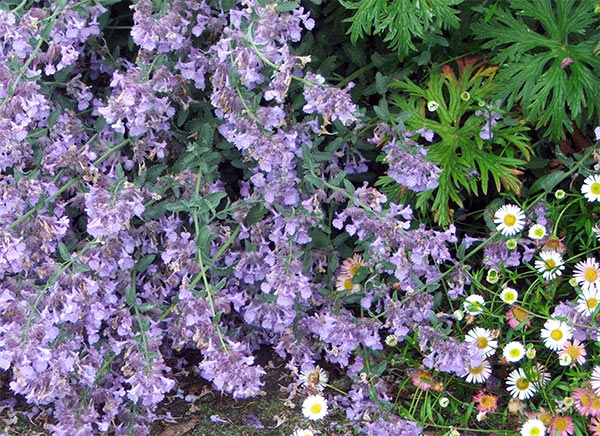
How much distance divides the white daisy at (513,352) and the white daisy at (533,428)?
0.19 meters

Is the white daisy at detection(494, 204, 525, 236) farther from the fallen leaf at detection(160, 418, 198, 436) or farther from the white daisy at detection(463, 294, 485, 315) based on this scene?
the fallen leaf at detection(160, 418, 198, 436)

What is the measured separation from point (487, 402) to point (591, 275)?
1.63 ft

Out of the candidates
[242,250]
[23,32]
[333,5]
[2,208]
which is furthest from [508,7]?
[2,208]

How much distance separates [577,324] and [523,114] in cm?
72

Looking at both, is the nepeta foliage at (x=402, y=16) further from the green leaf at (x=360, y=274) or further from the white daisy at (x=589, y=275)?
the white daisy at (x=589, y=275)

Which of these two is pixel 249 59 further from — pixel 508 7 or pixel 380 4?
pixel 508 7

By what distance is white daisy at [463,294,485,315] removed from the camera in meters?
2.57

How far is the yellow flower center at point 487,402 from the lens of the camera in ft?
8.39

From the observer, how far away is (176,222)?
8.88ft

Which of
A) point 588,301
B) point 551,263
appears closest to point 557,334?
point 588,301

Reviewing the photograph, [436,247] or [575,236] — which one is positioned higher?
[436,247]

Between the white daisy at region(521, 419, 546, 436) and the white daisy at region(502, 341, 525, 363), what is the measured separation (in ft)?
0.63

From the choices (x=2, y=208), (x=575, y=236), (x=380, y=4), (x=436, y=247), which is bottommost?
(x=575, y=236)

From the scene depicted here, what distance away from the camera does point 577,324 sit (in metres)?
2.49
